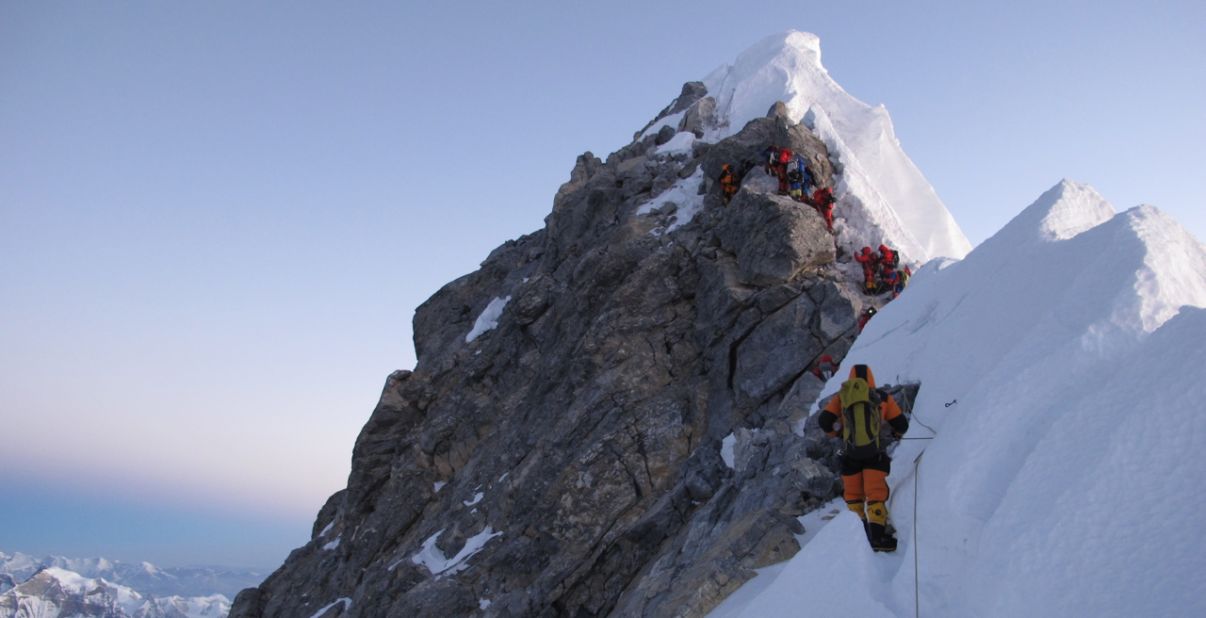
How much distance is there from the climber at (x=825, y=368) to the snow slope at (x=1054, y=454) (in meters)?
5.06

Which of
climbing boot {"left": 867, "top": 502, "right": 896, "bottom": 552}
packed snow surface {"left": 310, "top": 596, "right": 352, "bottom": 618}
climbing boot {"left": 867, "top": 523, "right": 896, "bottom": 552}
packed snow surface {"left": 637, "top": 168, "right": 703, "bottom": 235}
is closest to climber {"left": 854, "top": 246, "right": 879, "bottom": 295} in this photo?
packed snow surface {"left": 637, "top": 168, "right": 703, "bottom": 235}

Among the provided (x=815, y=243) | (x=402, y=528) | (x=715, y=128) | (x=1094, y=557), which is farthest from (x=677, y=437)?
(x=715, y=128)

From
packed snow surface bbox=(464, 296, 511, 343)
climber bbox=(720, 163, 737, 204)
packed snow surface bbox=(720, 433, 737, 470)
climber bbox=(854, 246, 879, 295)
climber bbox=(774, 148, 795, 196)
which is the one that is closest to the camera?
packed snow surface bbox=(720, 433, 737, 470)

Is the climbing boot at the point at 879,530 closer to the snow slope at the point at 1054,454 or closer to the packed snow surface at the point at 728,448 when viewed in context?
the snow slope at the point at 1054,454

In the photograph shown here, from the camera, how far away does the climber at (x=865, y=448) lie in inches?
275

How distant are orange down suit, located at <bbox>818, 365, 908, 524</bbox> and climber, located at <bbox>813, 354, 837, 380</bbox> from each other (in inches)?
281

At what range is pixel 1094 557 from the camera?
4.81 metres

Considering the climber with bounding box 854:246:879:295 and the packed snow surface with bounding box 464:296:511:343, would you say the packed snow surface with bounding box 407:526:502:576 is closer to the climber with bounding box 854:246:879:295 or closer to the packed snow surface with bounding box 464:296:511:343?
the packed snow surface with bounding box 464:296:511:343

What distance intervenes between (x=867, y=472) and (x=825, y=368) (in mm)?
8161

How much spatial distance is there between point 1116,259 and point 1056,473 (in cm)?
325

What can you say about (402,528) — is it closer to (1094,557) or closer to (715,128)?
(715,128)

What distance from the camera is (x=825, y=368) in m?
15.1

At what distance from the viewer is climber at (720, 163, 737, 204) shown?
22531 millimetres

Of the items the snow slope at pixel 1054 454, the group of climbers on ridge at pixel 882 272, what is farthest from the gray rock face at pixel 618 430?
the snow slope at pixel 1054 454
